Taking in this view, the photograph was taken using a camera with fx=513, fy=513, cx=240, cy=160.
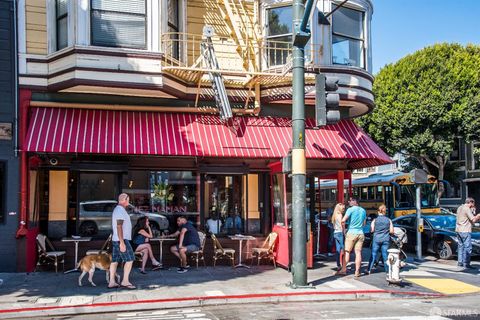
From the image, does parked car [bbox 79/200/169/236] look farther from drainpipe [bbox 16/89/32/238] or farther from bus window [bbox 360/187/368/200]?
bus window [bbox 360/187/368/200]

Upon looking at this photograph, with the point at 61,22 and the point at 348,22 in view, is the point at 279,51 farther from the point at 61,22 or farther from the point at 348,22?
the point at 61,22

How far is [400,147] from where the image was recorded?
32.7 meters

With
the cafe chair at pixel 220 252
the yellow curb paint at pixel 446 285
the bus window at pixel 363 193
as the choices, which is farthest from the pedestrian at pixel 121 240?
the bus window at pixel 363 193

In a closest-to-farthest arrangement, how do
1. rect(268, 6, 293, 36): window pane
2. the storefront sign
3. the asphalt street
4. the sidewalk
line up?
the asphalt street
the sidewalk
the storefront sign
rect(268, 6, 293, 36): window pane

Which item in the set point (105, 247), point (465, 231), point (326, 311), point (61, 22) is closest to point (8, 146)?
point (61, 22)

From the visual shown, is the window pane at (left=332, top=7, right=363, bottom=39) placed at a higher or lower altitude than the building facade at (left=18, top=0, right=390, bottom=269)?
higher

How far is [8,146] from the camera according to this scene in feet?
41.2

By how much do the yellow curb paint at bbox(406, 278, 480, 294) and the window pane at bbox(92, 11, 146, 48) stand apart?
340 inches

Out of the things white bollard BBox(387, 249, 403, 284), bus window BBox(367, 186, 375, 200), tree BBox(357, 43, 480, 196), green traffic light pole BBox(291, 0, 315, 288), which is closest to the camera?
green traffic light pole BBox(291, 0, 315, 288)

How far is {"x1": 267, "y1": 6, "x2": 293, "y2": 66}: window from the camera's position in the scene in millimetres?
14633

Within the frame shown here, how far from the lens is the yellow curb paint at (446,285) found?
10719 mm

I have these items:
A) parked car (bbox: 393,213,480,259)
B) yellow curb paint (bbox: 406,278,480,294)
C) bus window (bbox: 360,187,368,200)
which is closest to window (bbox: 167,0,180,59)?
yellow curb paint (bbox: 406,278,480,294)

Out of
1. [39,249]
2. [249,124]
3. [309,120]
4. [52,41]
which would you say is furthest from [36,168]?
[309,120]

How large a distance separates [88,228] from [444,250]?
1068 centimetres
